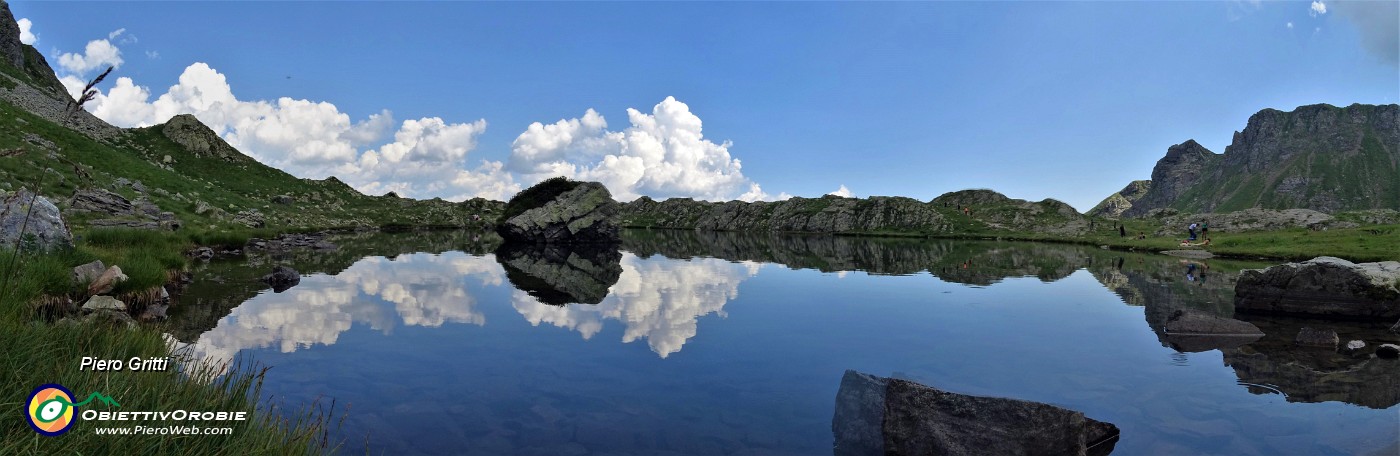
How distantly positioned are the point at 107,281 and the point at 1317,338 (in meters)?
43.8

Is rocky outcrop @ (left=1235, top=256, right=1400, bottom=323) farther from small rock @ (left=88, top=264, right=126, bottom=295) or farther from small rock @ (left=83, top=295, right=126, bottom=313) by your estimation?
small rock @ (left=88, top=264, right=126, bottom=295)

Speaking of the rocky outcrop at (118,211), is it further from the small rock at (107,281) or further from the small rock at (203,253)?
the small rock at (107,281)

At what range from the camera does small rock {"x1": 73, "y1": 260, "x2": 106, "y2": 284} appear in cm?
1986

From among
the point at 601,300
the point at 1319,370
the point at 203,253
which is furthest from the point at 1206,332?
the point at 203,253

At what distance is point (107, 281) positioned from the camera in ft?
67.7

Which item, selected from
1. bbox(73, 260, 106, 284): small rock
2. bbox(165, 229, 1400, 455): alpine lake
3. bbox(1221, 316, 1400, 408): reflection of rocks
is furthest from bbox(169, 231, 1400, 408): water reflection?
bbox(73, 260, 106, 284): small rock

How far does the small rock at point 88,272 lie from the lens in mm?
19859

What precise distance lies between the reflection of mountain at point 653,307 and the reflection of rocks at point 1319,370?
1774cm

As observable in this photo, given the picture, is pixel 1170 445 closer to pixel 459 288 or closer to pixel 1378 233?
pixel 459 288

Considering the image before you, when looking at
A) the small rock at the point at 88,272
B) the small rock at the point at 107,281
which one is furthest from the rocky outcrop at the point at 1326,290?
the small rock at the point at 88,272

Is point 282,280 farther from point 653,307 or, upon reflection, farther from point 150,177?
point 150,177

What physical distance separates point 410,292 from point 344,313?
24.8 feet

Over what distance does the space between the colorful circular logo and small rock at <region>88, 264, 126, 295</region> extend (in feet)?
65.2

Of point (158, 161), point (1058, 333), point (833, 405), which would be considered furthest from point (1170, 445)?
point (158, 161)
